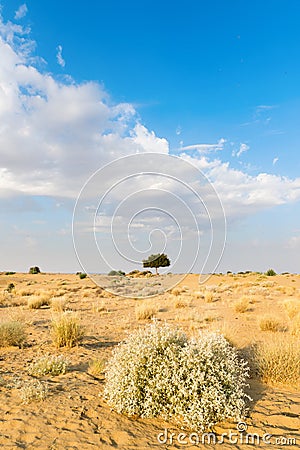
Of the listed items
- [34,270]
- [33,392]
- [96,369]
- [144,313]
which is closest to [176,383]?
[33,392]

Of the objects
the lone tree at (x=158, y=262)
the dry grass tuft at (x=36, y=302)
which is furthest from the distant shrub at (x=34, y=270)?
the dry grass tuft at (x=36, y=302)

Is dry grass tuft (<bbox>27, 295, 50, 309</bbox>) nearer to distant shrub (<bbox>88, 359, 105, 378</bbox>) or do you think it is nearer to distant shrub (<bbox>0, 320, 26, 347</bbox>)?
distant shrub (<bbox>0, 320, 26, 347</bbox>)

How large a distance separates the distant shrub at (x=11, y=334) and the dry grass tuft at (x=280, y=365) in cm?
594

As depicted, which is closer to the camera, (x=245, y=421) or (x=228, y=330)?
(x=245, y=421)

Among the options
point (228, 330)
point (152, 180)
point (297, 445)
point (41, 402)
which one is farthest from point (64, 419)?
point (152, 180)

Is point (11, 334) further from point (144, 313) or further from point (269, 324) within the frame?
point (269, 324)

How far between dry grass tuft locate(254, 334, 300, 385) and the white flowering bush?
152 cm

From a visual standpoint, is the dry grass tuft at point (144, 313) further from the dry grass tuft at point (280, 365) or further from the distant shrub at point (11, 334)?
the dry grass tuft at point (280, 365)

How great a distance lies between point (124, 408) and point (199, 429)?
1.13m

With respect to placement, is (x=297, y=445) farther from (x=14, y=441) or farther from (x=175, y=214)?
(x=175, y=214)

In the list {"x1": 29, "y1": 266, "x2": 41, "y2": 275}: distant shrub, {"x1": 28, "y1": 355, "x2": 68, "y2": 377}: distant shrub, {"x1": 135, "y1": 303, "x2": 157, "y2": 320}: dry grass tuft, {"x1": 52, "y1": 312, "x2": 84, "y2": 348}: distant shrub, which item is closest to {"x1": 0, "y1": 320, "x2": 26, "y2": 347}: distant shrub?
{"x1": 52, "y1": 312, "x2": 84, "y2": 348}: distant shrub

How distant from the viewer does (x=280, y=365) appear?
725 centimetres

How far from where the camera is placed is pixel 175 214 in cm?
1783

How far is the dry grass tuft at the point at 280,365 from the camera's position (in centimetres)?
720
